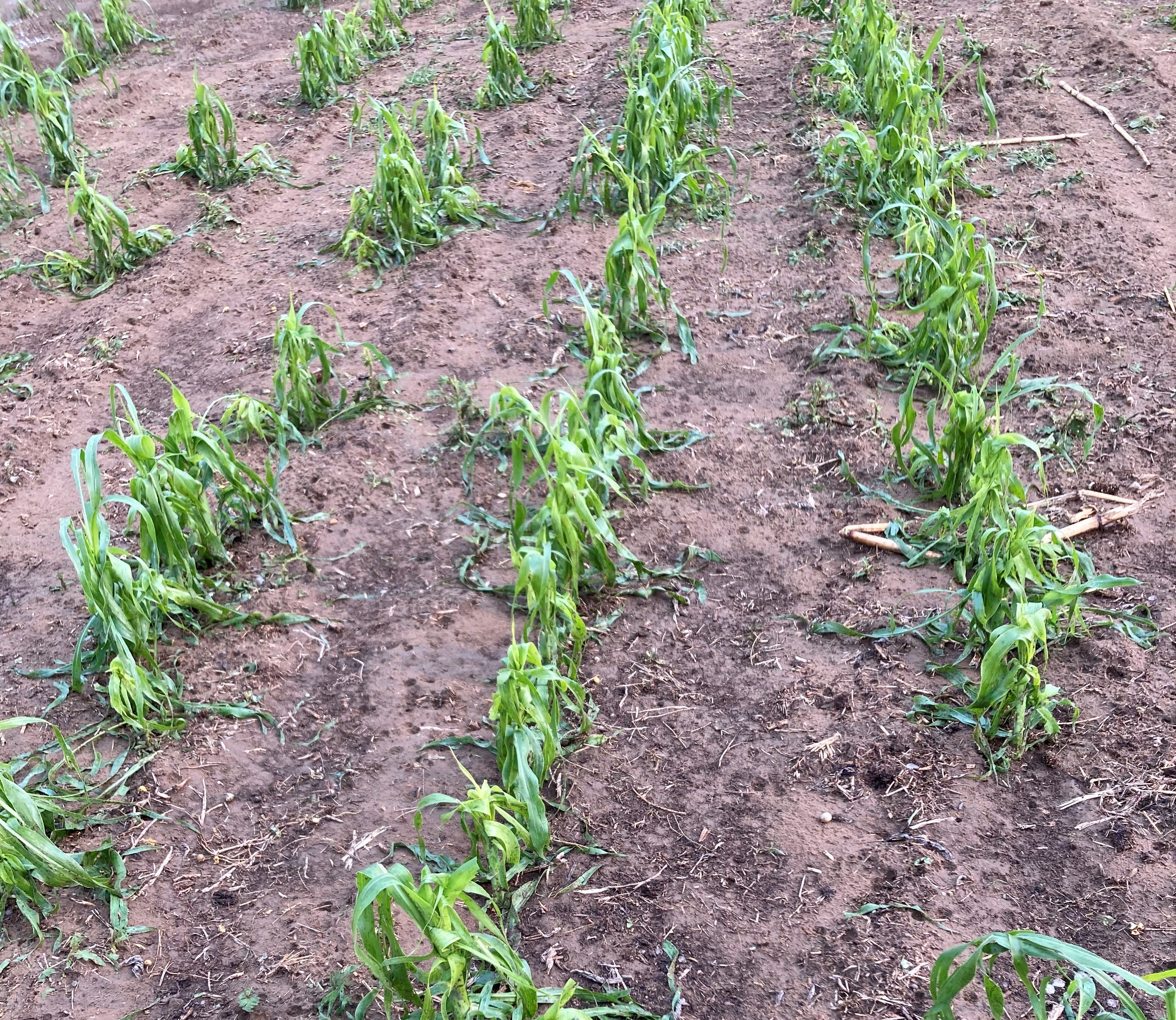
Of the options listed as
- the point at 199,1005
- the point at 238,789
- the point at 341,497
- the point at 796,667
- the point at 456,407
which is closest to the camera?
the point at 199,1005

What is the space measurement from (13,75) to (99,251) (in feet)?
6.14

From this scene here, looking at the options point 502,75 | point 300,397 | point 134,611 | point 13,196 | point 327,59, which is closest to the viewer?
point 134,611

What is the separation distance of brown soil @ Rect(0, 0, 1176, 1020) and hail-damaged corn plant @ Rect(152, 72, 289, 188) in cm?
13

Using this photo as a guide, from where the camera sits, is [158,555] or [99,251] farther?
[99,251]

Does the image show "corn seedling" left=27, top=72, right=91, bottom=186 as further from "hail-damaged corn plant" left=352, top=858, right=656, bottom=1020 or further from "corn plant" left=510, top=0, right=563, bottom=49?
"hail-damaged corn plant" left=352, top=858, right=656, bottom=1020

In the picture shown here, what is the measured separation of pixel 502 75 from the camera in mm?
6090

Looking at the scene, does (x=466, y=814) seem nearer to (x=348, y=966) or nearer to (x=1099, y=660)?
(x=348, y=966)

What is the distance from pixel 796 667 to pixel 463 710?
2.91 ft

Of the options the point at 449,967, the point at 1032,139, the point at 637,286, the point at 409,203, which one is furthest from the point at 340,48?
the point at 449,967

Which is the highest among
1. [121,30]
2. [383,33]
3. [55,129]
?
[121,30]

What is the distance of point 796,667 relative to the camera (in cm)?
281

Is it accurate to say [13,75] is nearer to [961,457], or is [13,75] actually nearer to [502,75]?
[502,75]

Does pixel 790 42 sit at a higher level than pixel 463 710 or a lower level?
higher

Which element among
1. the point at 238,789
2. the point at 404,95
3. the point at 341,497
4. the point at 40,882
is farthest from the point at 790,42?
the point at 40,882
